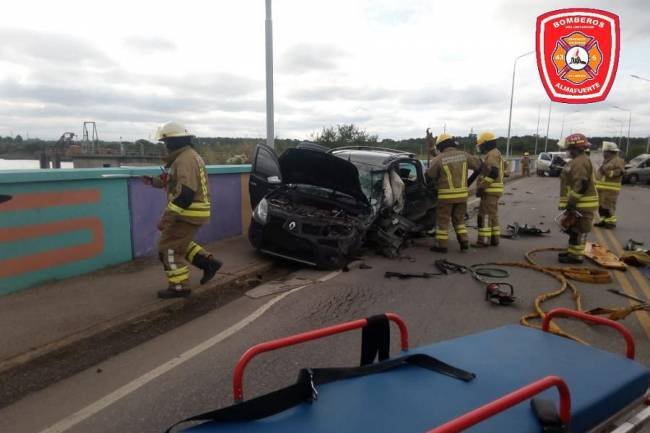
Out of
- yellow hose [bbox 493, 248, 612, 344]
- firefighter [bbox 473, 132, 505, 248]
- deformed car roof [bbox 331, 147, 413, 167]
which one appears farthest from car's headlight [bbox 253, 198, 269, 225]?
firefighter [bbox 473, 132, 505, 248]

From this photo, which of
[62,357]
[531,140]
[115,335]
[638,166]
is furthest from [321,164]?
[531,140]

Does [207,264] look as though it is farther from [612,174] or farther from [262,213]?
[612,174]

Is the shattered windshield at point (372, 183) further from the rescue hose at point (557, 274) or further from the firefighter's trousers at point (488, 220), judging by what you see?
the firefighter's trousers at point (488, 220)

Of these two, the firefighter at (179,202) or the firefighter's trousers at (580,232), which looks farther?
the firefighter's trousers at (580,232)

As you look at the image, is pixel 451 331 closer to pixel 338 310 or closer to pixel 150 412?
pixel 338 310

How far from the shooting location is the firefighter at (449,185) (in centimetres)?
781

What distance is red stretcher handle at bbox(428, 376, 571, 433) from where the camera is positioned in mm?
1495

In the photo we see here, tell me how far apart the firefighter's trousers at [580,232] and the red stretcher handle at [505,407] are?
19.7 ft

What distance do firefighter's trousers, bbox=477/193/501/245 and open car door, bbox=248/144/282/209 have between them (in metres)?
3.82

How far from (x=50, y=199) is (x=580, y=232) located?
749 cm

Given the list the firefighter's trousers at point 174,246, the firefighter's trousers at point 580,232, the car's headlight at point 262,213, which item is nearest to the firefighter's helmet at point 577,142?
the firefighter's trousers at point 580,232

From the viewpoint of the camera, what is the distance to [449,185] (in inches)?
308

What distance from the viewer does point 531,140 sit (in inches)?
3184

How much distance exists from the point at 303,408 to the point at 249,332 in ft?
8.16
